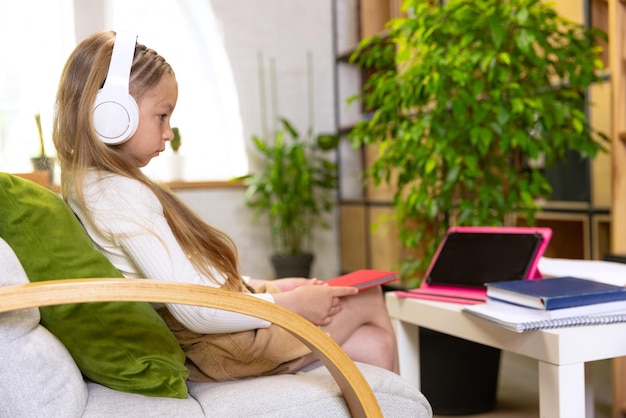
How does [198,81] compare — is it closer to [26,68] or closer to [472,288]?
[26,68]

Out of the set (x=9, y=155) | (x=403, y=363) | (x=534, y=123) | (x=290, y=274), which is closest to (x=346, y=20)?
(x=290, y=274)

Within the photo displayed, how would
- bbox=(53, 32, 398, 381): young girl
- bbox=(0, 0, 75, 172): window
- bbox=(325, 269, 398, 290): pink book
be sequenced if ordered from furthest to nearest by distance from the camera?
bbox=(0, 0, 75, 172): window, bbox=(325, 269, 398, 290): pink book, bbox=(53, 32, 398, 381): young girl

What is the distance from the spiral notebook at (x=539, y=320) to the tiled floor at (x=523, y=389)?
0.96 m

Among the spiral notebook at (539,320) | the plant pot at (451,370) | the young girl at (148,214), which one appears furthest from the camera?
the plant pot at (451,370)

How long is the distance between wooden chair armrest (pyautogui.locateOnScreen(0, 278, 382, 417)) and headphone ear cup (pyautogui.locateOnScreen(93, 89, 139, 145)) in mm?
412

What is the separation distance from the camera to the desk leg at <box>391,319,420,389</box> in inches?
82.4

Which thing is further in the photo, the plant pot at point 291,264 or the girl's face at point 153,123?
the plant pot at point 291,264

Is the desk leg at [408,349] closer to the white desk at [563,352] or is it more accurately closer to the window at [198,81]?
the white desk at [563,352]

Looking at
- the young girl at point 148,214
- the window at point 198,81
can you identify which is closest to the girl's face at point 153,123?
the young girl at point 148,214

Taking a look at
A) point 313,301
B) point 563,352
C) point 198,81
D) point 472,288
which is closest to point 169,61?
point 198,81

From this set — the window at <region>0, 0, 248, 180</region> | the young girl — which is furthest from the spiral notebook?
the window at <region>0, 0, 248, 180</region>

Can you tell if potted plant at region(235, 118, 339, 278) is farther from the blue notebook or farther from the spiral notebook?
the spiral notebook

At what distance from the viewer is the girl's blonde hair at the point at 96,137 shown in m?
1.46

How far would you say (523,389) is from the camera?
2.79m
